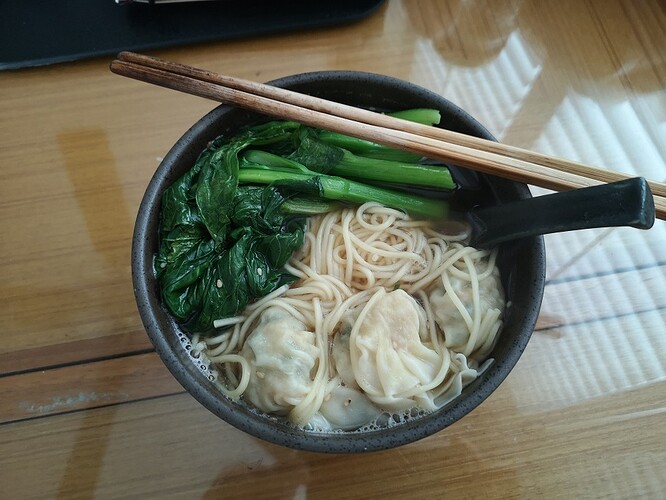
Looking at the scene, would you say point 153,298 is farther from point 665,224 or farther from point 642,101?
point 642,101

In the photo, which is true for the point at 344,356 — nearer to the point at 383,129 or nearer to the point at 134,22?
the point at 383,129

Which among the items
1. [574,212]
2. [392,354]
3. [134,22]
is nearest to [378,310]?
[392,354]

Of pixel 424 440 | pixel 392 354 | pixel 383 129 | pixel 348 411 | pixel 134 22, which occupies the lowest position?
pixel 424 440

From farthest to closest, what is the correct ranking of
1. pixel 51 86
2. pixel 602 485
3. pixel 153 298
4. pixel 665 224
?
pixel 51 86
pixel 665 224
pixel 602 485
pixel 153 298

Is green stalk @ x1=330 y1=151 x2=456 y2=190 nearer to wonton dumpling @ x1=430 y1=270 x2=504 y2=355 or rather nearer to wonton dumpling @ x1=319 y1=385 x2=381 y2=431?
wonton dumpling @ x1=430 y1=270 x2=504 y2=355

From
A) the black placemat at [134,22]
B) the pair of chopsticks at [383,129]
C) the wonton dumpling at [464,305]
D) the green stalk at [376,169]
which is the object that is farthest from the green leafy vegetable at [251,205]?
the black placemat at [134,22]

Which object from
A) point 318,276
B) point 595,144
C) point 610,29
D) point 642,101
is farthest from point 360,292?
point 610,29

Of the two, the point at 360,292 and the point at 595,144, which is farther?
the point at 595,144

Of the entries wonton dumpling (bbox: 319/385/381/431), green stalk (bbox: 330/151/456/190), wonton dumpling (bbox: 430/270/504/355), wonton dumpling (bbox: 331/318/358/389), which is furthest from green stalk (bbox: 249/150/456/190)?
wonton dumpling (bbox: 319/385/381/431)
